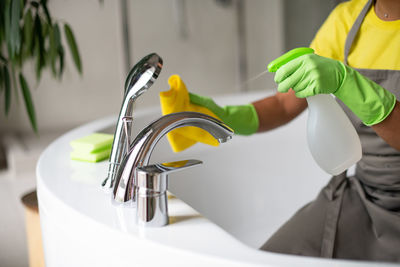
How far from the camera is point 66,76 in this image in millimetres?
2742

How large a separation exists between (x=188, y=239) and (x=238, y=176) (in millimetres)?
Result: 893

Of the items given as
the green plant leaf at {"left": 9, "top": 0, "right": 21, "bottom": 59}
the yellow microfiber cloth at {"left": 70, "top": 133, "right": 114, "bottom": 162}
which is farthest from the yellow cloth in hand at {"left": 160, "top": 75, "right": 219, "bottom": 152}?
the green plant leaf at {"left": 9, "top": 0, "right": 21, "bottom": 59}

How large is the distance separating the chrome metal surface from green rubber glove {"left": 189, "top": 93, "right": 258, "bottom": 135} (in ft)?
1.20

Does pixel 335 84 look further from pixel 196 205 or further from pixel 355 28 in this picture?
pixel 196 205

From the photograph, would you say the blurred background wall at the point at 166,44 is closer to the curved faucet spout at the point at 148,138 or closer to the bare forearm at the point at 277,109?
the bare forearm at the point at 277,109

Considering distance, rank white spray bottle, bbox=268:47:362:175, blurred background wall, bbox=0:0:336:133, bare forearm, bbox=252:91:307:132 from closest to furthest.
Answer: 1. white spray bottle, bbox=268:47:362:175
2. bare forearm, bbox=252:91:307:132
3. blurred background wall, bbox=0:0:336:133

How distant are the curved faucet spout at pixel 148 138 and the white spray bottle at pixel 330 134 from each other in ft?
0.67

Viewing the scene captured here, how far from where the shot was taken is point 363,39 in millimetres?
1108

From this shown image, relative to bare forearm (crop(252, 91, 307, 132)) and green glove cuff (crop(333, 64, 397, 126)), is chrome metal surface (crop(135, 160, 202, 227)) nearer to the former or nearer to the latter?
green glove cuff (crop(333, 64, 397, 126))

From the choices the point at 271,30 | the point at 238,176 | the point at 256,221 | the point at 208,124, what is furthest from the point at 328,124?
the point at 271,30

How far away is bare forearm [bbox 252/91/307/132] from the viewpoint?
1206mm

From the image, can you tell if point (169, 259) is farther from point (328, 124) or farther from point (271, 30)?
point (271, 30)

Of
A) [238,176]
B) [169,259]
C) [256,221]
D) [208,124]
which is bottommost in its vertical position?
[256,221]

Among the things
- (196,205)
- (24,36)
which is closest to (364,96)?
(196,205)
